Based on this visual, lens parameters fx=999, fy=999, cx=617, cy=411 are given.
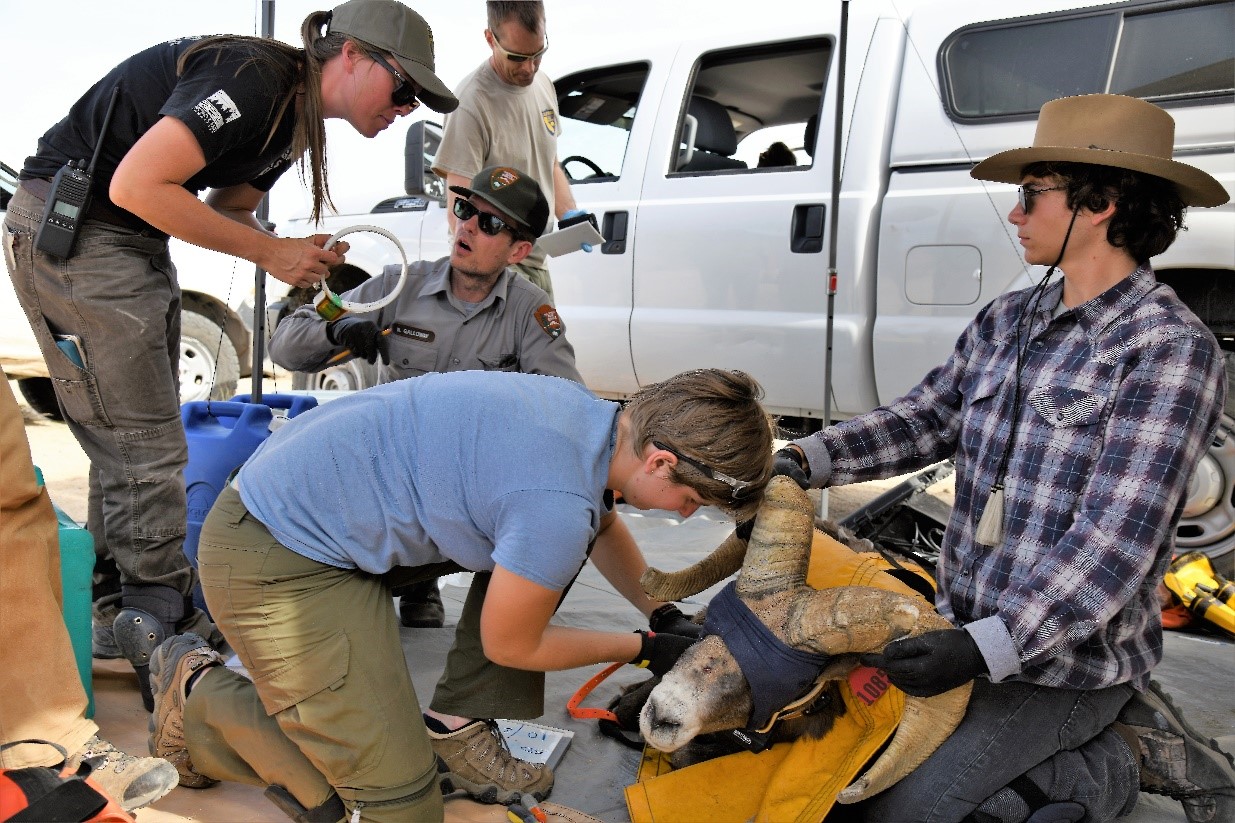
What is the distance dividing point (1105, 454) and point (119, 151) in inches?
90.2

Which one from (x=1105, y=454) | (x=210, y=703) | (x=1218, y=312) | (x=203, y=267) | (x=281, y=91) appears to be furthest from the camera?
(x=203, y=267)

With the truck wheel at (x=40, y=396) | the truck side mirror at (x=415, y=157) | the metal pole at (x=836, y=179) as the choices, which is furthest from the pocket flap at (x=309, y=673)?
the truck wheel at (x=40, y=396)

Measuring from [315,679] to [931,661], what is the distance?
1.17 meters

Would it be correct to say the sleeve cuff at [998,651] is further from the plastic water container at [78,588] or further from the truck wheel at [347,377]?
the truck wheel at [347,377]

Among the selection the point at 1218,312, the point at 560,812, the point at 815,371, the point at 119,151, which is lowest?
the point at 560,812

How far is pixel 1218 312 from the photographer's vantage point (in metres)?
3.57

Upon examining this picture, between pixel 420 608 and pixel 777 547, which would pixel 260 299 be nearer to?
pixel 420 608

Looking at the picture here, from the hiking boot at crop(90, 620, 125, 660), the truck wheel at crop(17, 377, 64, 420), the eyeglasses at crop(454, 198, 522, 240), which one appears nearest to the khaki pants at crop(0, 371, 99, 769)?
the hiking boot at crop(90, 620, 125, 660)

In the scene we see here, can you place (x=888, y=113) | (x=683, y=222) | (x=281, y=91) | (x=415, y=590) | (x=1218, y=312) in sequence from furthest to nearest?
(x=683, y=222) < (x=888, y=113) < (x=1218, y=312) < (x=415, y=590) < (x=281, y=91)

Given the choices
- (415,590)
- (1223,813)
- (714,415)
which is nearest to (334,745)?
(714,415)

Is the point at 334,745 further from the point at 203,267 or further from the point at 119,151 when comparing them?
the point at 203,267

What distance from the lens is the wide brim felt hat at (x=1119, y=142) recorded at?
2.03 meters

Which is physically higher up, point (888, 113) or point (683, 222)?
point (888, 113)

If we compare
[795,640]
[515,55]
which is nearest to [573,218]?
[515,55]
